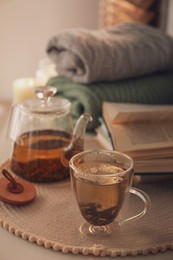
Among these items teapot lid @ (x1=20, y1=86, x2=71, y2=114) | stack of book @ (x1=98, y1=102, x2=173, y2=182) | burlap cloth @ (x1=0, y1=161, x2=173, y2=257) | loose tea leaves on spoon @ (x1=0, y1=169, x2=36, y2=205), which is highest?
teapot lid @ (x1=20, y1=86, x2=71, y2=114)

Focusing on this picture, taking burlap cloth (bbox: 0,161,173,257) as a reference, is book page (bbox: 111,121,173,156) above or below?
above

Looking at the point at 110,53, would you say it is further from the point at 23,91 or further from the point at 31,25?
the point at 31,25

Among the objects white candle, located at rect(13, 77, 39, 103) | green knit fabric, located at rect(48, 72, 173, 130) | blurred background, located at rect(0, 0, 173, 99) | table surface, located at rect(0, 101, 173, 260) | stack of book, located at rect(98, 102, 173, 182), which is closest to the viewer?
table surface, located at rect(0, 101, 173, 260)

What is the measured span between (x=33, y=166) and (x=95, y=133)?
0.76ft

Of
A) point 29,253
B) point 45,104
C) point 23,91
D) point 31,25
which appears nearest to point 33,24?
point 31,25

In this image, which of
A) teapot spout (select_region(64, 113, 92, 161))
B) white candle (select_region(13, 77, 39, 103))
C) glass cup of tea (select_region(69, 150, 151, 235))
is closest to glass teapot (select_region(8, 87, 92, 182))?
teapot spout (select_region(64, 113, 92, 161))

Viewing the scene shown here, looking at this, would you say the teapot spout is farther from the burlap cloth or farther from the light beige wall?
the light beige wall

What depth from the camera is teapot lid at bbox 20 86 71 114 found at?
2.67 ft

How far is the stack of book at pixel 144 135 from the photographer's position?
76 centimetres

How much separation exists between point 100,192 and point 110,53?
46 centimetres

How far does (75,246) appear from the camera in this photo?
62 centimetres

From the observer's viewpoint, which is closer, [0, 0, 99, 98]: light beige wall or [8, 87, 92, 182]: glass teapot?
[8, 87, 92, 182]: glass teapot

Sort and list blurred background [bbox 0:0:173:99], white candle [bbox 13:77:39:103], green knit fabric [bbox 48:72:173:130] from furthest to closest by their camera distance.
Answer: blurred background [bbox 0:0:173:99], white candle [bbox 13:77:39:103], green knit fabric [bbox 48:72:173:130]

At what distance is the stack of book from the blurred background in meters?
0.53
